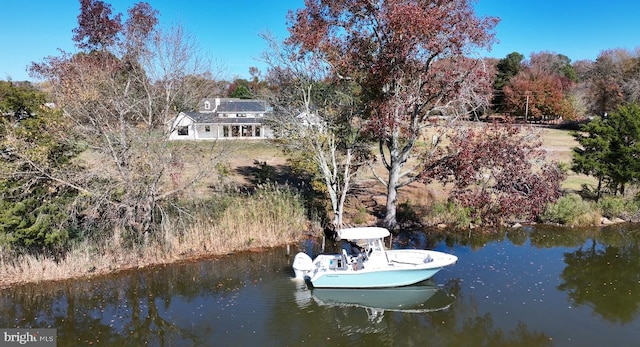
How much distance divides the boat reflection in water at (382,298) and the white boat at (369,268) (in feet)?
0.61

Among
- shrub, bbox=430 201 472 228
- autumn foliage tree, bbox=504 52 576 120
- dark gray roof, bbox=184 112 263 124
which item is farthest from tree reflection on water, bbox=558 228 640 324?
autumn foliage tree, bbox=504 52 576 120

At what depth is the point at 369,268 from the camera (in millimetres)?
13562

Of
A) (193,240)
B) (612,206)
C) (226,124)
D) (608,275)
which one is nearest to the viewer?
(608,275)

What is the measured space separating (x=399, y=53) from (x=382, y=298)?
8655 mm

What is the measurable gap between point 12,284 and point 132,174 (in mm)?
4976

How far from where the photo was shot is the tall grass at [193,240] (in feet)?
47.2

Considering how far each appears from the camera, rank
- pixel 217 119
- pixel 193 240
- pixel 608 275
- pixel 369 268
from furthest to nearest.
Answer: pixel 217 119 < pixel 193 240 < pixel 608 275 < pixel 369 268

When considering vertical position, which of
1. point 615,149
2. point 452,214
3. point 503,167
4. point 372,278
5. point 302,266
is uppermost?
point 615,149

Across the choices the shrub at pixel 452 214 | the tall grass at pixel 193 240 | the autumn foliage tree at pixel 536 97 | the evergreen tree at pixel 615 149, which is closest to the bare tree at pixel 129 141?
the tall grass at pixel 193 240

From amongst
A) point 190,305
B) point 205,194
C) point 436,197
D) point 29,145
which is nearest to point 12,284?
point 29,145

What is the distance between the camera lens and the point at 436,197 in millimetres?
22875

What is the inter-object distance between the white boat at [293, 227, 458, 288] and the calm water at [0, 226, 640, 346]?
1.15 feet

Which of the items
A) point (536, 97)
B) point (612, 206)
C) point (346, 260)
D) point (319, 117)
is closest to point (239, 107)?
point (319, 117)

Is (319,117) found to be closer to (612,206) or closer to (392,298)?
Answer: (392,298)
